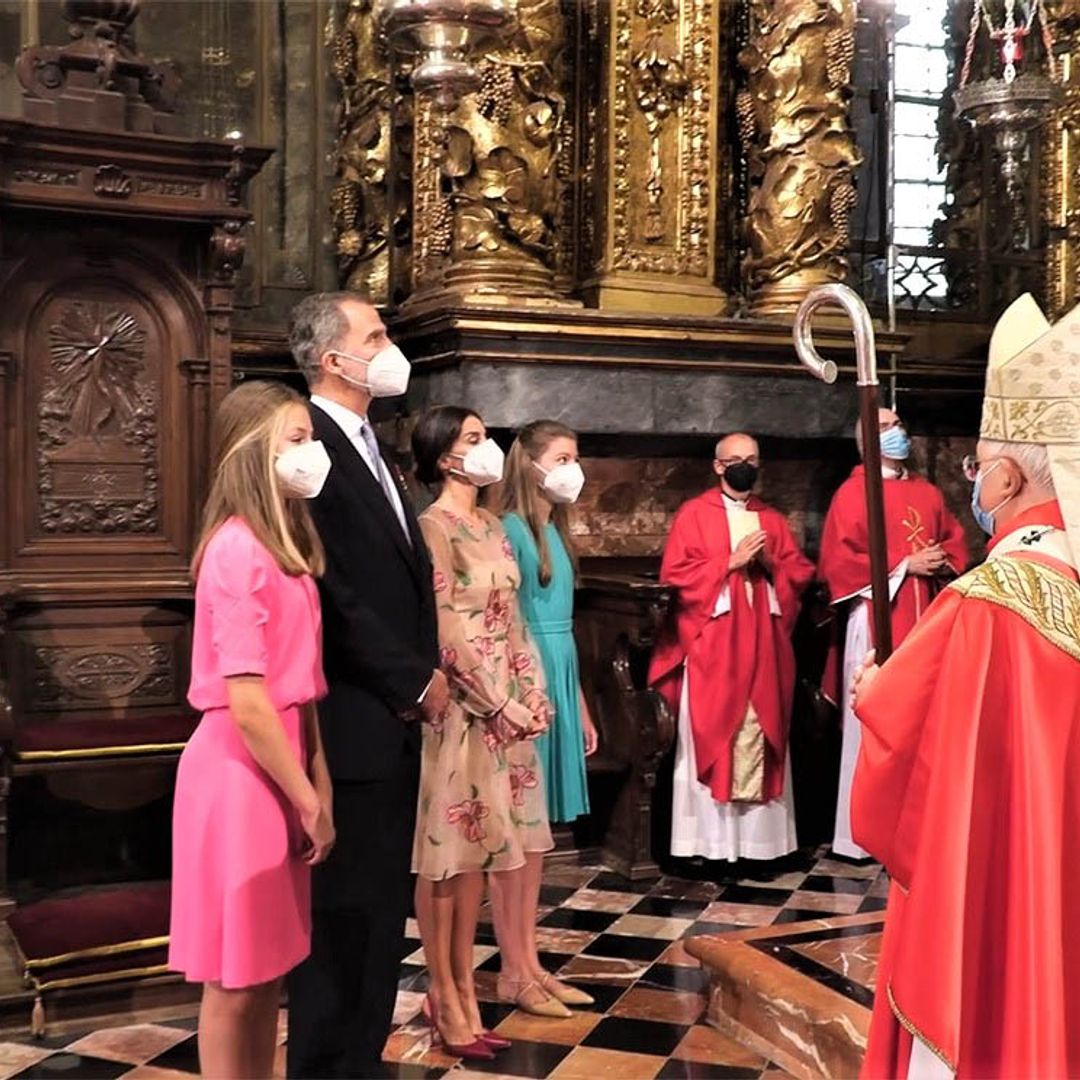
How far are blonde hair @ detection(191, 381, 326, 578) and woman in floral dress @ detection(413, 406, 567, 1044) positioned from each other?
36.3 inches

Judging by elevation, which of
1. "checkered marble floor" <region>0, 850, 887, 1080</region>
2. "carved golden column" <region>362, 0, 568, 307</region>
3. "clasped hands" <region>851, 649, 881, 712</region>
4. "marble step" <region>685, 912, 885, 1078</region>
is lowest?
"checkered marble floor" <region>0, 850, 887, 1080</region>

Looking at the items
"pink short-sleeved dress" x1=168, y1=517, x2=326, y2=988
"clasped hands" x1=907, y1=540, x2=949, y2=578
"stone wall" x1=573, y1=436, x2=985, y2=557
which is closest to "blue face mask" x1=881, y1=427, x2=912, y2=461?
"clasped hands" x1=907, y1=540, x2=949, y2=578

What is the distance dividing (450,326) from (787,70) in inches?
86.0

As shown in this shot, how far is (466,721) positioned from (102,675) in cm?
201

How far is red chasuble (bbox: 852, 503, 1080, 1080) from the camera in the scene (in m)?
2.68

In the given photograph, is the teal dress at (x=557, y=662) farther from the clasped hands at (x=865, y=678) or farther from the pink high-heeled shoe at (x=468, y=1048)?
the clasped hands at (x=865, y=678)

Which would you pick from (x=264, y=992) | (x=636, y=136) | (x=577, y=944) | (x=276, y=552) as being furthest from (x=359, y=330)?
(x=636, y=136)

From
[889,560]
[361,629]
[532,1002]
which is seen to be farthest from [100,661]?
[889,560]

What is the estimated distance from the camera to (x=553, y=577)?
5.07m

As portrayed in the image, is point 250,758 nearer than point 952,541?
Yes

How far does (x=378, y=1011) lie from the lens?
327 cm

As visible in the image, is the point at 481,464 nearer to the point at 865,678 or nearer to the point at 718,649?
the point at 865,678

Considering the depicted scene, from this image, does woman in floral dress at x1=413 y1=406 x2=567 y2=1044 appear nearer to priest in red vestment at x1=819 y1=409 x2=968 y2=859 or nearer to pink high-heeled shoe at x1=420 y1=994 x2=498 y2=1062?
pink high-heeled shoe at x1=420 y1=994 x2=498 y2=1062

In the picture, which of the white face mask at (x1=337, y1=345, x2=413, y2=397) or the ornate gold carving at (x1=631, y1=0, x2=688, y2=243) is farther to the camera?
the ornate gold carving at (x1=631, y1=0, x2=688, y2=243)
